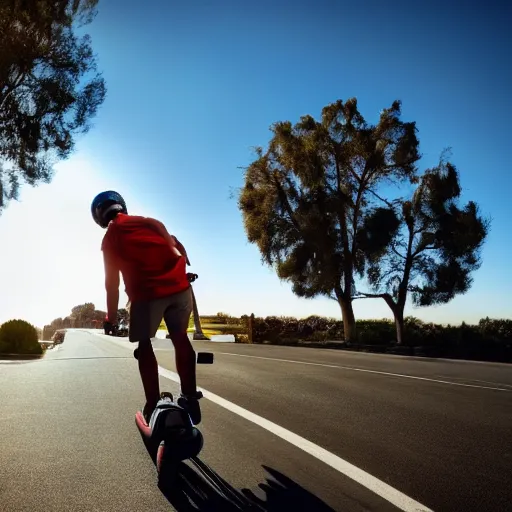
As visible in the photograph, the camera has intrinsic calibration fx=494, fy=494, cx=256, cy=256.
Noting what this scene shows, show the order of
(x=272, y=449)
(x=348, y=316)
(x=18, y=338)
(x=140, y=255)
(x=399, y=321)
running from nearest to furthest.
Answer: (x=140, y=255)
(x=272, y=449)
(x=18, y=338)
(x=399, y=321)
(x=348, y=316)

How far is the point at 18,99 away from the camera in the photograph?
20.6 m

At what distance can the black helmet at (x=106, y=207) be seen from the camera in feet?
10.3

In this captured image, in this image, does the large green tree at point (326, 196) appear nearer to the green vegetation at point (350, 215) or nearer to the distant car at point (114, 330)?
the green vegetation at point (350, 215)

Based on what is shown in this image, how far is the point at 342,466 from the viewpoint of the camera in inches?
130

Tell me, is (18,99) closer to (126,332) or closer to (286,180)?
(286,180)

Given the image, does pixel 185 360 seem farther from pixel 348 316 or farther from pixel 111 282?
pixel 348 316

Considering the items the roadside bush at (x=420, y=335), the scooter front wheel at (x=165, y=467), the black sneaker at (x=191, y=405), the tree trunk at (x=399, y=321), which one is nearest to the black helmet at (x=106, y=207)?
the black sneaker at (x=191, y=405)

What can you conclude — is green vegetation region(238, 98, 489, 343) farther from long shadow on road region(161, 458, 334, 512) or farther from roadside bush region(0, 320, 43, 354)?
long shadow on road region(161, 458, 334, 512)

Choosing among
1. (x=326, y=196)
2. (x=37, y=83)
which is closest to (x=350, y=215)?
(x=326, y=196)

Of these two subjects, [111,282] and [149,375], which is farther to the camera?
[149,375]

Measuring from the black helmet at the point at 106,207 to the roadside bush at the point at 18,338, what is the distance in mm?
16310

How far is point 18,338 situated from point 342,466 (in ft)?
55.9

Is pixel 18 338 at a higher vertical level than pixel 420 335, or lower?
higher

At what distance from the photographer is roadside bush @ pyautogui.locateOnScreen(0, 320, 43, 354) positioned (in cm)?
1744
